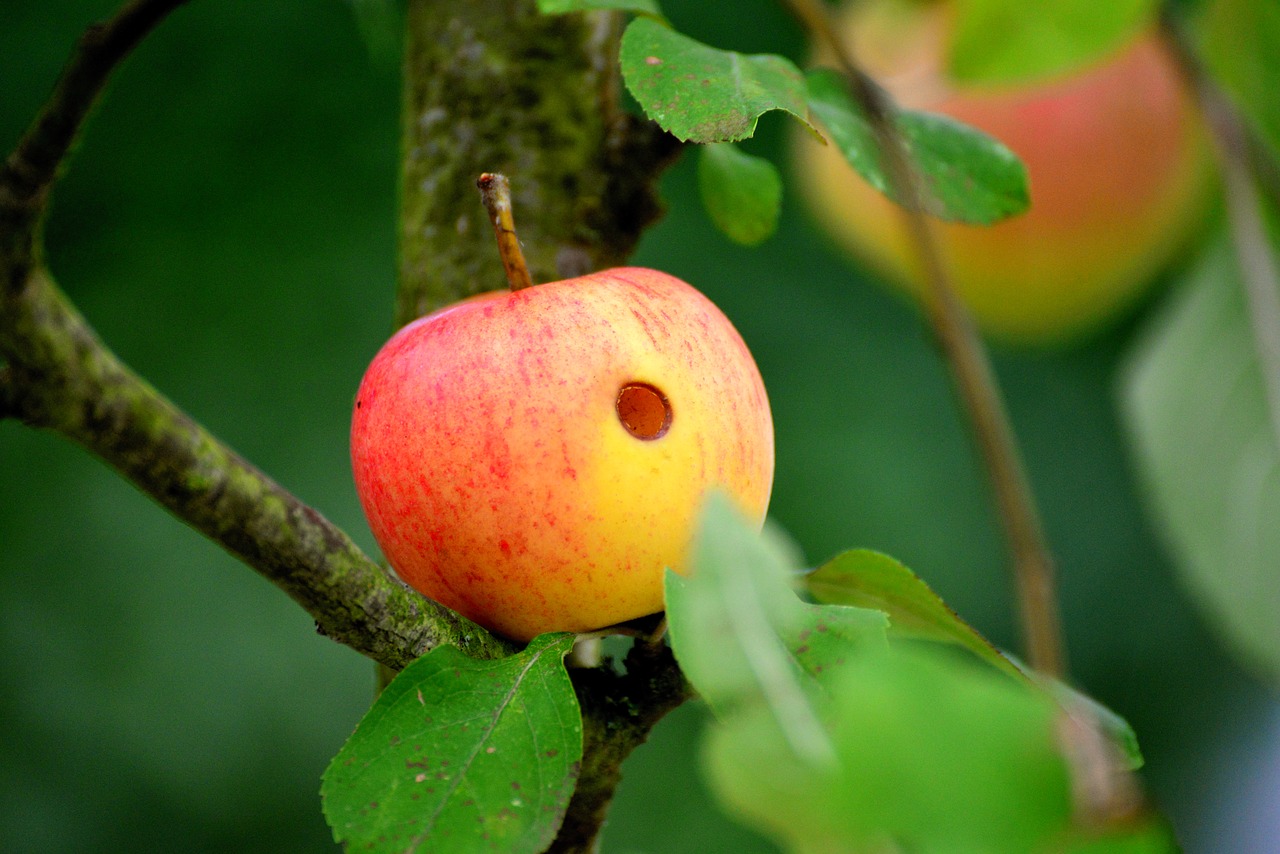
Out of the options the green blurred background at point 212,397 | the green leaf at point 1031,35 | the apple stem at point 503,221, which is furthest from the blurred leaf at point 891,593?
the green blurred background at point 212,397

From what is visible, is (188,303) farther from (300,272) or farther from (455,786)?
(455,786)

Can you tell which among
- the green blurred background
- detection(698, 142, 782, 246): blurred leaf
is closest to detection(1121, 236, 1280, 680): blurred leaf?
detection(698, 142, 782, 246): blurred leaf

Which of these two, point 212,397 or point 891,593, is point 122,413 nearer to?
point 891,593

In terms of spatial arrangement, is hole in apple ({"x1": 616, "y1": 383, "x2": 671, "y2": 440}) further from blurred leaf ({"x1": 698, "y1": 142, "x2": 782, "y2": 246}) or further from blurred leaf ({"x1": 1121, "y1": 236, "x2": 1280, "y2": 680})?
blurred leaf ({"x1": 1121, "y1": 236, "x2": 1280, "y2": 680})

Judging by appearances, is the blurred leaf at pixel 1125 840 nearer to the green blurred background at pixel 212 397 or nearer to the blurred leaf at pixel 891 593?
the blurred leaf at pixel 891 593

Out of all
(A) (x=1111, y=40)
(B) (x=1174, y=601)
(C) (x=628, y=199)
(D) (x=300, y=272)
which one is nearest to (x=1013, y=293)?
(A) (x=1111, y=40)
